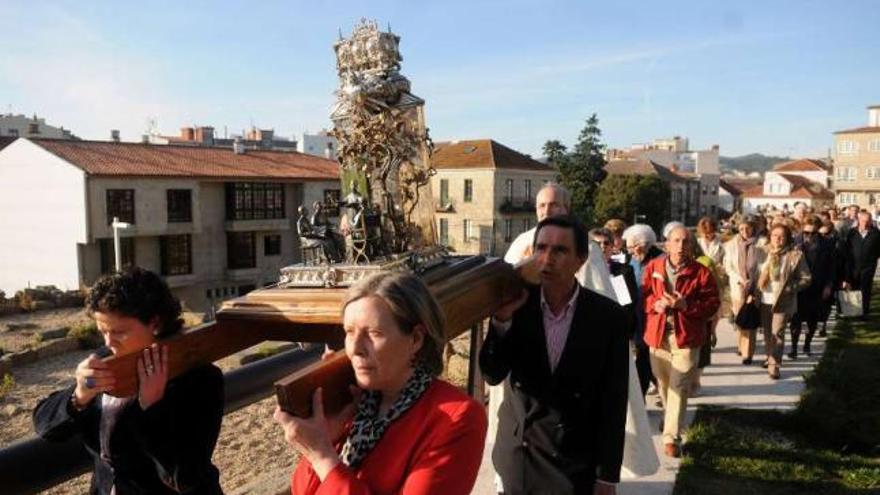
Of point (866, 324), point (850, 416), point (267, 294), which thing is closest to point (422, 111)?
point (267, 294)

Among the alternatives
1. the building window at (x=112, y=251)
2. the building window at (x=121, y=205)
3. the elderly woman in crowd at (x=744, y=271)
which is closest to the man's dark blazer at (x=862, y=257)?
the elderly woman in crowd at (x=744, y=271)

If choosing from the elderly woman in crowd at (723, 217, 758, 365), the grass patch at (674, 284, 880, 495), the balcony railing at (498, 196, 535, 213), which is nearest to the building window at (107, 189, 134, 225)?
the balcony railing at (498, 196, 535, 213)

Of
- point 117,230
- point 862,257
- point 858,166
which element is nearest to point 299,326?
point 862,257

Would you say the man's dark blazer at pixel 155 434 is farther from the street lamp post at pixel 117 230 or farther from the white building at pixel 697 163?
the white building at pixel 697 163

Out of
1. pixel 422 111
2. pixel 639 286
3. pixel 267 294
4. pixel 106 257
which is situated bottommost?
pixel 106 257

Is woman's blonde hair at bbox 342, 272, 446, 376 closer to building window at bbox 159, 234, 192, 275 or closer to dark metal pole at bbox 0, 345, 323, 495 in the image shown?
dark metal pole at bbox 0, 345, 323, 495

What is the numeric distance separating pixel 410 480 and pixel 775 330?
6.99m

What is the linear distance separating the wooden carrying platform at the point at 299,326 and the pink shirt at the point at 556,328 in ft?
0.76

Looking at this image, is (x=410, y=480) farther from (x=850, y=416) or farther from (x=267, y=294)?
(x=850, y=416)

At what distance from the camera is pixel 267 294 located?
7.70ft

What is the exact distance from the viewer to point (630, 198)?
51.1 metres

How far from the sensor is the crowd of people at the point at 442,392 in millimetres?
1762

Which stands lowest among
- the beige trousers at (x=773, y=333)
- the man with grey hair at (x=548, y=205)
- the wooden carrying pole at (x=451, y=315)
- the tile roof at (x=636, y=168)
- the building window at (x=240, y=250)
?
the building window at (x=240, y=250)

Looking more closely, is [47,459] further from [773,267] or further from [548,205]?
[773,267]
